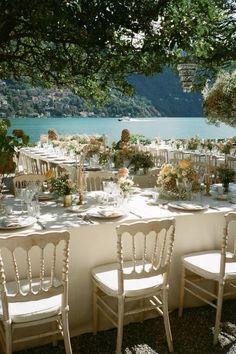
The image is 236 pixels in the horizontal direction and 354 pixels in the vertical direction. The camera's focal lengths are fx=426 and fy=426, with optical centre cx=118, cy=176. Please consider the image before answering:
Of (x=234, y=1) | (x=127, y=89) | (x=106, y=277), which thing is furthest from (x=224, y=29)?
(x=106, y=277)

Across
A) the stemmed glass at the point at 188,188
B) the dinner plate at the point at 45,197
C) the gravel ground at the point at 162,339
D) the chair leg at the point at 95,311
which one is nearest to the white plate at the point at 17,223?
the chair leg at the point at 95,311

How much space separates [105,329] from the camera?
13.0ft

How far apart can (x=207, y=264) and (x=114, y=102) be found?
68.5 m

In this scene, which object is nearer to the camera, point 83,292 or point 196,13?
point 83,292

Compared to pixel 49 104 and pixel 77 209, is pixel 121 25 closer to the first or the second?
pixel 77 209

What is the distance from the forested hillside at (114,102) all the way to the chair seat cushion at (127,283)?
A: 2444 cm

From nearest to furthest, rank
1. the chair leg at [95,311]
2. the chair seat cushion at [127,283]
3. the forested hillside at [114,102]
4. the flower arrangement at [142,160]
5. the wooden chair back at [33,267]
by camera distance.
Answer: the wooden chair back at [33,267]
the chair seat cushion at [127,283]
the chair leg at [95,311]
the flower arrangement at [142,160]
the forested hillside at [114,102]

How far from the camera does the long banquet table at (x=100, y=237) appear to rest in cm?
385

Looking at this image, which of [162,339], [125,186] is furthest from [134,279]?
[125,186]

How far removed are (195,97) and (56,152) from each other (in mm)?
87232

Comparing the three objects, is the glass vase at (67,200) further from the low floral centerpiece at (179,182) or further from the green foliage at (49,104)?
the green foliage at (49,104)

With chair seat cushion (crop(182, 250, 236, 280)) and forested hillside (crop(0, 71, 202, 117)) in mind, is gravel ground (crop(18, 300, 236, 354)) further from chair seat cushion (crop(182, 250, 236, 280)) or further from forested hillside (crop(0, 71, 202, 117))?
forested hillside (crop(0, 71, 202, 117))

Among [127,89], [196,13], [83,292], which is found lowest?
[83,292]

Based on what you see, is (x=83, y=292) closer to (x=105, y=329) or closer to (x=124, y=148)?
(x=105, y=329)
